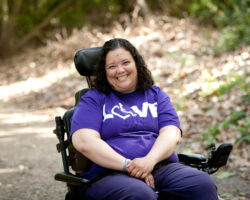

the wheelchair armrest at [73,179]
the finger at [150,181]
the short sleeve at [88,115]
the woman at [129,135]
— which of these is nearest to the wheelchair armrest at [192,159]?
the woman at [129,135]

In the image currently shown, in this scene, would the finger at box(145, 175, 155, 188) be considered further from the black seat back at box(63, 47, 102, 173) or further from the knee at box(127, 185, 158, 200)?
the black seat back at box(63, 47, 102, 173)

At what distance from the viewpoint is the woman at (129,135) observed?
2.43 m

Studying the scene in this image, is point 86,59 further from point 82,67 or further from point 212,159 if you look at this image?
point 212,159

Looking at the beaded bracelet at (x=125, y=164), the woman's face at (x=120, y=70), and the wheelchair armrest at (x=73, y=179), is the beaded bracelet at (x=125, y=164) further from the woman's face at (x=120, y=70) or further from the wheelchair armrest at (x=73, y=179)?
the woman's face at (x=120, y=70)

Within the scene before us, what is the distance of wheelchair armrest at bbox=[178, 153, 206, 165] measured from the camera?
2861mm

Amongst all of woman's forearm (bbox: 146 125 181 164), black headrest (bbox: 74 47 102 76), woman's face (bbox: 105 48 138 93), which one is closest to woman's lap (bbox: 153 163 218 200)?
woman's forearm (bbox: 146 125 181 164)

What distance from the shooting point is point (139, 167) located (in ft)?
8.03

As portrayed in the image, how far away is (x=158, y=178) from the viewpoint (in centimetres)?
260

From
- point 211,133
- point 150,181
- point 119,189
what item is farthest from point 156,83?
point 119,189

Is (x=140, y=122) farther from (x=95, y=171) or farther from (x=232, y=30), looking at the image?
(x=232, y=30)

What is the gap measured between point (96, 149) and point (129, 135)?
29 centimetres

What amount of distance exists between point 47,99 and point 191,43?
4076 mm

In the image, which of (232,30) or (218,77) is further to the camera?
(232,30)

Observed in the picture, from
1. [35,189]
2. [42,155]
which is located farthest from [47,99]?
[35,189]
